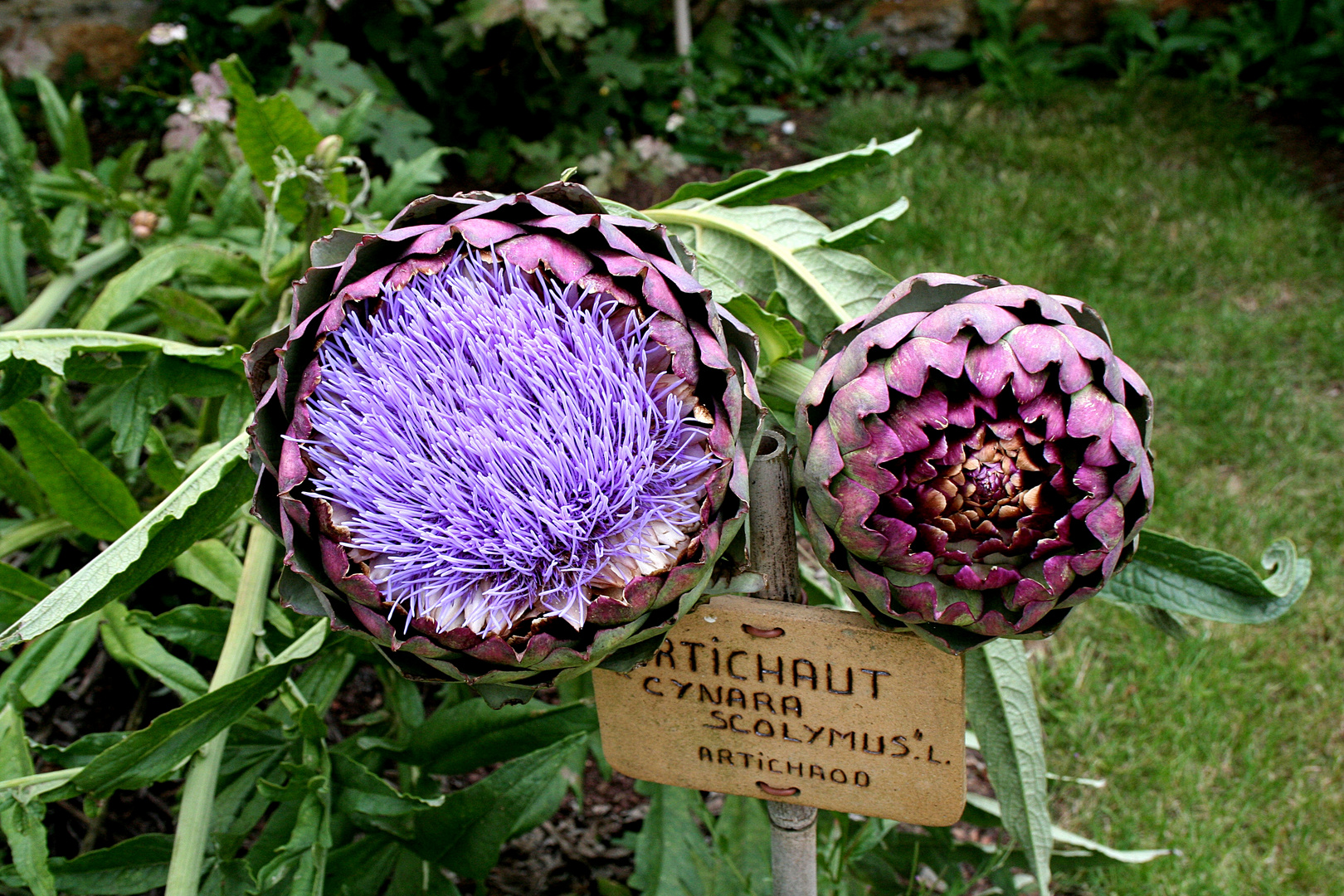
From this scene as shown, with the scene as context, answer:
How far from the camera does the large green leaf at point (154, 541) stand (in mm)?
711

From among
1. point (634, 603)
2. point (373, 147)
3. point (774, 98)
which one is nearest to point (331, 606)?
point (634, 603)

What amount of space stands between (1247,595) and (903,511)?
1.16 ft

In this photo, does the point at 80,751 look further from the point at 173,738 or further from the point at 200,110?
the point at 200,110

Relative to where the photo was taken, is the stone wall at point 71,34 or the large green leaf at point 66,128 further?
the stone wall at point 71,34

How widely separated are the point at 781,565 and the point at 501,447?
219 millimetres

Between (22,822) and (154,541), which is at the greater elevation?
(154,541)

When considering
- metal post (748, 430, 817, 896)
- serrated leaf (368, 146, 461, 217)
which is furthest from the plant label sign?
serrated leaf (368, 146, 461, 217)

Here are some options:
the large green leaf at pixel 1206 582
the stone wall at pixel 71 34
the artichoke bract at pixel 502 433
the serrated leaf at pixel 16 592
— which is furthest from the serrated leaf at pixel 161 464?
the stone wall at pixel 71 34

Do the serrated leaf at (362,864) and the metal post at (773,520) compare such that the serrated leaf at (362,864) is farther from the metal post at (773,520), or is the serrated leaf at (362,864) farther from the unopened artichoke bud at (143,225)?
the unopened artichoke bud at (143,225)

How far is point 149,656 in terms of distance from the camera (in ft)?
3.18

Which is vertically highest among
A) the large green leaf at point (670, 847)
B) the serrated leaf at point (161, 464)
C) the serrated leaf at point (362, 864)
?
the serrated leaf at point (161, 464)

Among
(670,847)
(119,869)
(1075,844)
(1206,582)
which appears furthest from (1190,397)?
(119,869)

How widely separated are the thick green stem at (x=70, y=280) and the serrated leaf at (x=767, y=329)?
98 centimetres

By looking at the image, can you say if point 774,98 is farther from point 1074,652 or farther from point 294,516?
point 294,516
